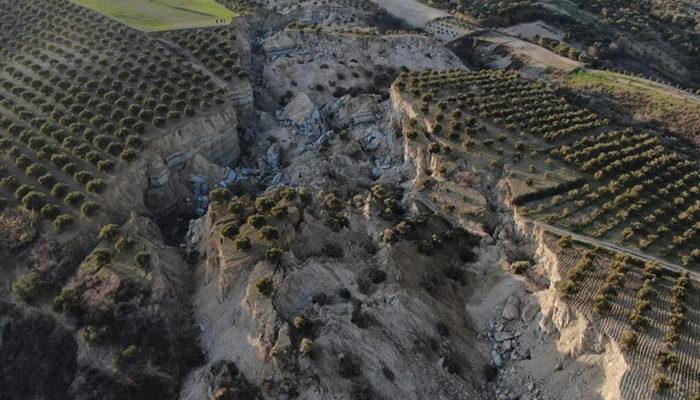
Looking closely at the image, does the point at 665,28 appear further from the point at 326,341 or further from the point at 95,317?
the point at 95,317

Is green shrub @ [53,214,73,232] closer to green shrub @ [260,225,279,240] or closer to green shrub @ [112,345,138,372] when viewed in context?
green shrub @ [112,345,138,372]

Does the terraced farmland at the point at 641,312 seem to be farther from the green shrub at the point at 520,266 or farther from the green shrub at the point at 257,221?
the green shrub at the point at 257,221

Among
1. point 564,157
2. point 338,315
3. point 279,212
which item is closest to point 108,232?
point 279,212

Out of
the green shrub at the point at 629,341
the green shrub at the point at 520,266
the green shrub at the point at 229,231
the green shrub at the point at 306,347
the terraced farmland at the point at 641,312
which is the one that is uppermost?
the green shrub at the point at 629,341

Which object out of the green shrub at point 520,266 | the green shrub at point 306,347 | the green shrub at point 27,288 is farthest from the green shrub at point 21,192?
the green shrub at point 520,266

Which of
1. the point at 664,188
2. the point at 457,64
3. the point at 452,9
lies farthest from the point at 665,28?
the point at 664,188

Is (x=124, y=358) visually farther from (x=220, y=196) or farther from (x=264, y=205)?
(x=220, y=196)
